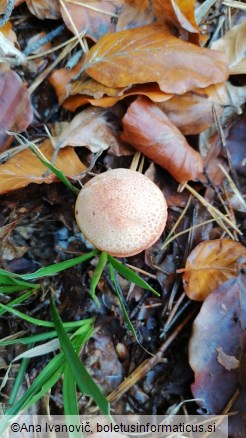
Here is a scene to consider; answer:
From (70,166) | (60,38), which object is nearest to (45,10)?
(60,38)

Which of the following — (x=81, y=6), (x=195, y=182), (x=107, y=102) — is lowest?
(x=195, y=182)

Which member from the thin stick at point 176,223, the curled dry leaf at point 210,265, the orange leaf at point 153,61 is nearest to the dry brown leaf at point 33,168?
the orange leaf at point 153,61

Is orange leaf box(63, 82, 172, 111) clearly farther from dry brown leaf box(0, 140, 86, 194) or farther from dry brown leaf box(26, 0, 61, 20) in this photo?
dry brown leaf box(26, 0, 61, 20)

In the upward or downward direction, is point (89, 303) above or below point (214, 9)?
below

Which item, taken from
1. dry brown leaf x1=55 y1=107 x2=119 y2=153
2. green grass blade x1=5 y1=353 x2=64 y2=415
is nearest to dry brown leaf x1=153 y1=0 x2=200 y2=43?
dry brown leaf x1=55 y1=107 x2=119 y2=153

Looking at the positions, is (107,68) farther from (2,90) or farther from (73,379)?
(73,379)

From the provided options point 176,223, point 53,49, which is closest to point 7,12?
point 53,49
